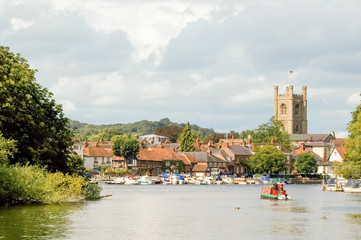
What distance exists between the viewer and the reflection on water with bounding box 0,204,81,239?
156 ft

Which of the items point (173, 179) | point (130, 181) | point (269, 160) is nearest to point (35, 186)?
point (130, 181)

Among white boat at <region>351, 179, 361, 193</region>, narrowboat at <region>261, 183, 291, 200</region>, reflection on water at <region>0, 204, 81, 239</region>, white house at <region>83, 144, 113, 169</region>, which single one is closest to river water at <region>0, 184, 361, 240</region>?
reflection on water at <region>0, 204, 81, 239</region>

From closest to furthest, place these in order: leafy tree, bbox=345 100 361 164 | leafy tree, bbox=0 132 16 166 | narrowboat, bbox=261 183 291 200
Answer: leafy tree, bbox=0 132 16 166 < narrowboat, bbox=261 183 291 200 < leafy tree, bbox=345 100 361 164

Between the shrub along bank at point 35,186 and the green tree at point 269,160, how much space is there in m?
125

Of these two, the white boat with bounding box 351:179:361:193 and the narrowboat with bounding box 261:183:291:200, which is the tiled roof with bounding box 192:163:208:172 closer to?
the white boat with bounding box 351:179:361:193

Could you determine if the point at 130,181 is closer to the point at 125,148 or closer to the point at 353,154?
the point at 125,148

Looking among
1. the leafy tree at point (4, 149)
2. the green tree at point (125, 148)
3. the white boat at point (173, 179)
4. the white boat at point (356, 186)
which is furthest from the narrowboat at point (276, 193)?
the green tree at point (125, 148)

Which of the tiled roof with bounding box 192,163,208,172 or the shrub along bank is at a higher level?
the tiled roof with bounding box 192,163,208,172

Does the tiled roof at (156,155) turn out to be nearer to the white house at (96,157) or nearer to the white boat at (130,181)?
the white house at (96,157)

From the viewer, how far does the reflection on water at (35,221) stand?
4762 cm

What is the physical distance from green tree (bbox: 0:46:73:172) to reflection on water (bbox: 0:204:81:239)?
506 centimetres

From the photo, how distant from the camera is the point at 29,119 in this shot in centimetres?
6612

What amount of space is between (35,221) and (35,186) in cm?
914

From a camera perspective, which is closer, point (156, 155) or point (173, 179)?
point (173, 179)
